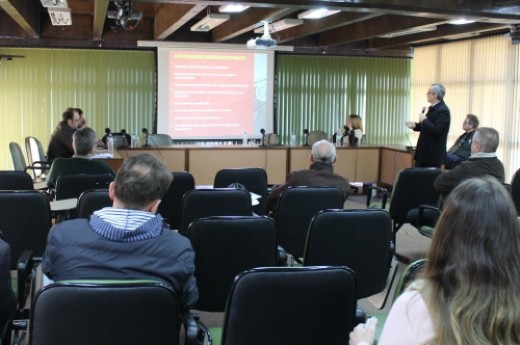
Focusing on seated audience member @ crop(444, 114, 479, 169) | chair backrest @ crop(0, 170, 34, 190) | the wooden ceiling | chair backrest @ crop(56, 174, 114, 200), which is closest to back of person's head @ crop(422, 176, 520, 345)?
chair backrest @ crop(56, 174, 114, 200)

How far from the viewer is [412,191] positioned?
5.14 meters

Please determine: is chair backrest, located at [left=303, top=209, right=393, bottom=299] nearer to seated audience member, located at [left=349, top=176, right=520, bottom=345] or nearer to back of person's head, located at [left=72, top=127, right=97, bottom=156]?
seated audience member, located at [left=349, top=176, right=520, bottom=345]

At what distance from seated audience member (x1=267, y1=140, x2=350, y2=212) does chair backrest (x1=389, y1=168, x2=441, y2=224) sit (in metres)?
0.73

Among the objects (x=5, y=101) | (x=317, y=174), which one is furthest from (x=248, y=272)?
(x=5, y=101)

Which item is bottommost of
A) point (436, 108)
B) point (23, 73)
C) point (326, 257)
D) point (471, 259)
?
point (326, 257)

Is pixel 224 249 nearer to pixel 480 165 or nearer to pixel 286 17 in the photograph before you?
pixel 480 165

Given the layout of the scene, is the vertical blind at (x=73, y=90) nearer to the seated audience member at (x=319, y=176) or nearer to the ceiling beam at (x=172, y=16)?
the ceiling beam at (x=172, y=16)

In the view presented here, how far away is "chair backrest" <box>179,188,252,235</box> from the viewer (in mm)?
3873

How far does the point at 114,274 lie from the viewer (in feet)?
6.98

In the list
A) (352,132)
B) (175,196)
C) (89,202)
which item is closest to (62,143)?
(175,196)

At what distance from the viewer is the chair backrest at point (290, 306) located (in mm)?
1946

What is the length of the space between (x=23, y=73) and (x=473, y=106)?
7.50m

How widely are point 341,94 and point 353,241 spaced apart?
860 cm

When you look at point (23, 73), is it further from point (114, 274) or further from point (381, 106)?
point (114, 274)
